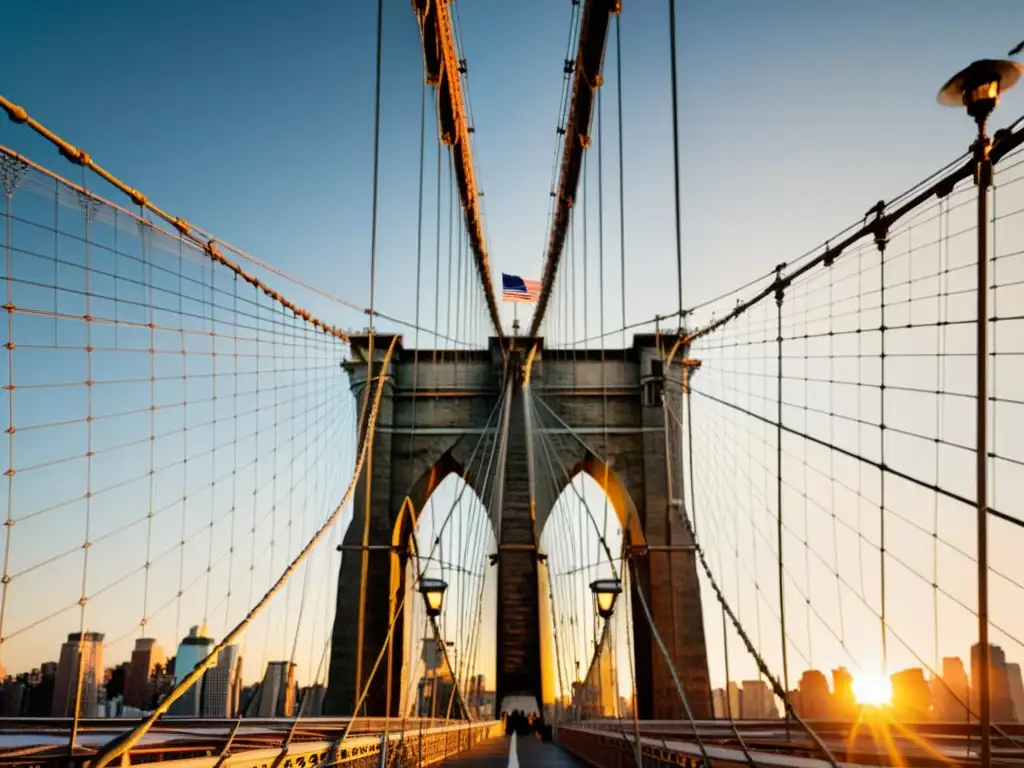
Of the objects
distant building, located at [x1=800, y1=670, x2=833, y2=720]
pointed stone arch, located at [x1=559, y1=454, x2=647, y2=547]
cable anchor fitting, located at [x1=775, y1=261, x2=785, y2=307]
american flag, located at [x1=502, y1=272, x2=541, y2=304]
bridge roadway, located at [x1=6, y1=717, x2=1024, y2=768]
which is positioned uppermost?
american flag, located at [x1=502, y1=272, x2=541, y2=304]

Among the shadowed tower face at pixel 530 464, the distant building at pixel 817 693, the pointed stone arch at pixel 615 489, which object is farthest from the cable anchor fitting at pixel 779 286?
the distant building at pixel 817 693

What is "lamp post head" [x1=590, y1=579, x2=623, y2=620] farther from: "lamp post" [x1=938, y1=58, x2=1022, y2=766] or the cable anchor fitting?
"lamp post" [x1=938, y1=58, x2=1022, y2=766]

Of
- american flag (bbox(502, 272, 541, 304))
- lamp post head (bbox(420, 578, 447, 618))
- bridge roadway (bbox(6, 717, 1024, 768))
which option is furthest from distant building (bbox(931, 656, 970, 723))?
american flag (bbox(502, 272, 541, 304))

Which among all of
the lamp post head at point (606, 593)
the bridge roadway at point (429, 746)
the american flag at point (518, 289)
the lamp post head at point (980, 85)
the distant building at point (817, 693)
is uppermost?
the american flag at point (518, 289)

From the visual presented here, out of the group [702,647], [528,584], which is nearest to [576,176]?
[528,584]

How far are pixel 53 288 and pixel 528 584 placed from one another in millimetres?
13122

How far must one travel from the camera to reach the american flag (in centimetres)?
2175

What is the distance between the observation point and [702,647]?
20.0 metres

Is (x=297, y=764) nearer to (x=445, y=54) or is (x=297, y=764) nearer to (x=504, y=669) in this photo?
(x=445, y=54)

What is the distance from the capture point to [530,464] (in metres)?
17.9

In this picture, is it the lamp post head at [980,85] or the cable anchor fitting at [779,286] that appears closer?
the lamp post head at [980,85]

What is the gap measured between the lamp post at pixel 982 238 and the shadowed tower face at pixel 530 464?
14958 mm

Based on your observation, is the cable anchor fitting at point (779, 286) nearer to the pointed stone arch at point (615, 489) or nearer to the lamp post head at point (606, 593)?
the lamp post head at point (606, 593)

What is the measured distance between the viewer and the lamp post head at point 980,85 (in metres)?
3.12
